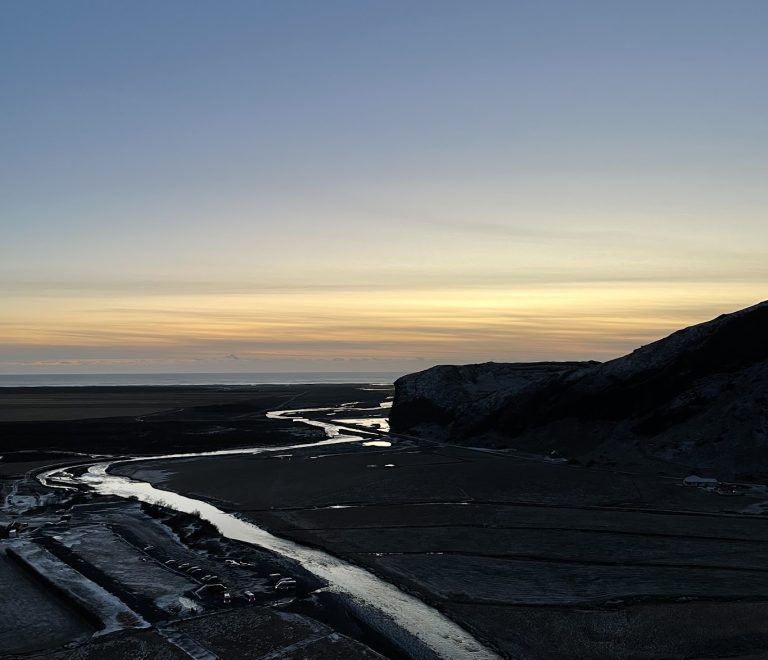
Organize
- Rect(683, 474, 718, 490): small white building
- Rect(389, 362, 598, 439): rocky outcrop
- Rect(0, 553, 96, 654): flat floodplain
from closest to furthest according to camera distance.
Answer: Rect(0, 553, 96, 654): flat floodplain, Rect(683, 474, 718, 490): small white building, Rect(389, 362, 598, 439): rocky outcrop

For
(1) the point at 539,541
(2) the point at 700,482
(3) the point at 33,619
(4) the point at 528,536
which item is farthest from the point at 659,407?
(3) the point at 33,619

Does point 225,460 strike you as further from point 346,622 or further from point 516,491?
point 346,622

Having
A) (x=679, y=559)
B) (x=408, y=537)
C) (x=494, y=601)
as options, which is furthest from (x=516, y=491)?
(x=494, y=601)

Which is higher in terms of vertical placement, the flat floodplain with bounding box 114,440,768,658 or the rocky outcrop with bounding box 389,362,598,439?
the rocky outcrop with bounding box 389,362,598,439

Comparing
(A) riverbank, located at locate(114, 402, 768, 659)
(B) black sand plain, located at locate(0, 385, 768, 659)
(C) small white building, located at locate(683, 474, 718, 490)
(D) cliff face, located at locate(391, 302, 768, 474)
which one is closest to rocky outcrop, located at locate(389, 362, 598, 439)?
(D) cliff face, located at locate(391, 302, 768, 474)

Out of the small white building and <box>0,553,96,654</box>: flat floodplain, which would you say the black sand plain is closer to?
the small white building

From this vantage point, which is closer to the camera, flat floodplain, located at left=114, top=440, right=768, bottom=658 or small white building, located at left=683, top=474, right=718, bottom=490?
flat floodplain, located at left=114, top=440, right=768, bottom=658

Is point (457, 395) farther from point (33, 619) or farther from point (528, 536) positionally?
point (33, 619)

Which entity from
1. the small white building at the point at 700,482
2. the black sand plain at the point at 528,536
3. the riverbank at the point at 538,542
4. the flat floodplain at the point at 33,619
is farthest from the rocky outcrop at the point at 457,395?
the flat floodplain at the point at 33,619
